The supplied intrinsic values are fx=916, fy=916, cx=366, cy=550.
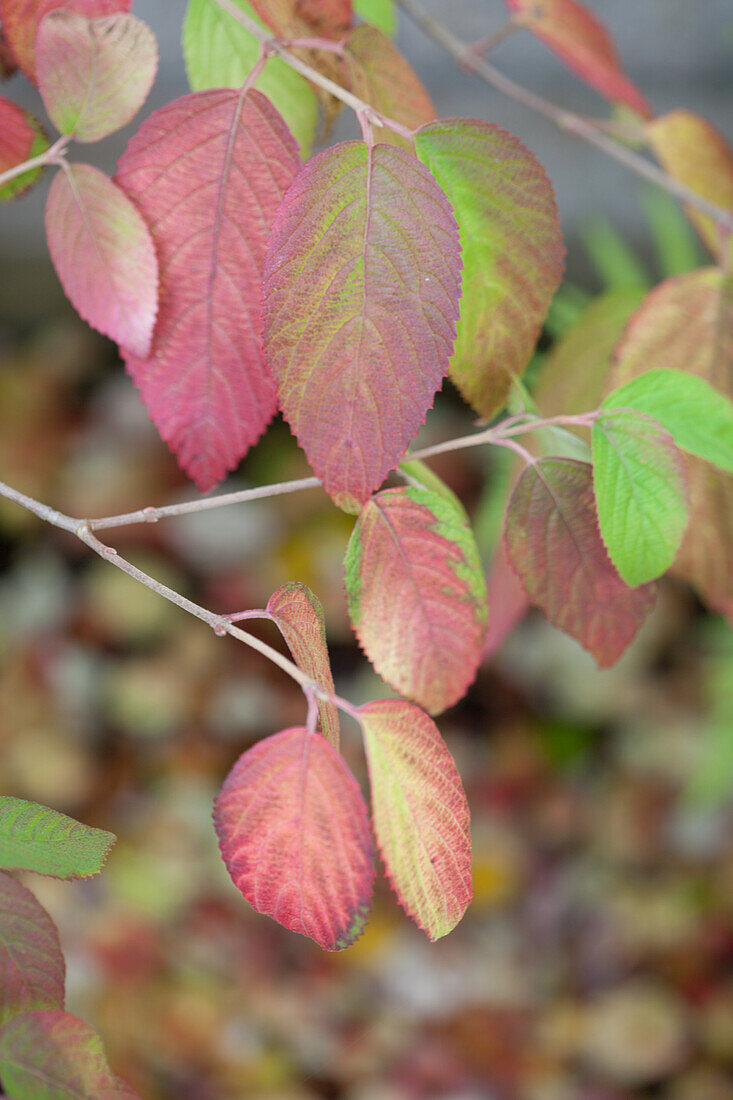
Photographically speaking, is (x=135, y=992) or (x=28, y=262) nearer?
(x=135, y=992)

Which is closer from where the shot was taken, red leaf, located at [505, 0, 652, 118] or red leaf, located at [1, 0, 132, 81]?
red leaf, located at [1, 0, 132, 81]

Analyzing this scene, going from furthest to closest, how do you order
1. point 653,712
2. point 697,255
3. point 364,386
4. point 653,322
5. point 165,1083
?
point 653,712, point 697,255, point 165,1083, point 653,322, point 364,386

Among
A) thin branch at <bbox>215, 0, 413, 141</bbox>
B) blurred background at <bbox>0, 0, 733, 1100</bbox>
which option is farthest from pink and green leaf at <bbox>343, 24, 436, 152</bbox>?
blurred background at <bbox>0, 0, 733, 1100</bbox>

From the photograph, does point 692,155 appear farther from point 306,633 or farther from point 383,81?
point 306,633

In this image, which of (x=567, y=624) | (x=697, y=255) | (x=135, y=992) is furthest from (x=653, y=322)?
(x=135, y=992)

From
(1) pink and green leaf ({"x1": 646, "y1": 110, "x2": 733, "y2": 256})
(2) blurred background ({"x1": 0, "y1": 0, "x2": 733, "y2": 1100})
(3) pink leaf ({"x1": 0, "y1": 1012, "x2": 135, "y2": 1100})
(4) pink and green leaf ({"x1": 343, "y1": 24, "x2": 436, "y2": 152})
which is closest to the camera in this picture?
(3) pink leaf ({"x1": 0, "y1": 1012, "x2": 135, "y2": 1100})

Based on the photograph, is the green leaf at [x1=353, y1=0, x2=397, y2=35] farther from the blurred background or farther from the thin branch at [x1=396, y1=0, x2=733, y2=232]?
the blurred background

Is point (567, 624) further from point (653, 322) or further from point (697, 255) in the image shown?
point (697, 255)
